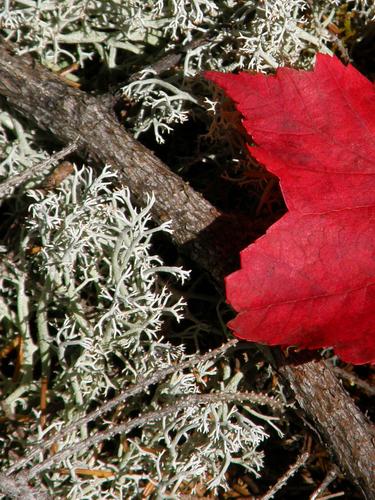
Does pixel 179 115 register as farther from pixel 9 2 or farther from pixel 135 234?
pixel 9 2

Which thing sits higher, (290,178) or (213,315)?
(290,178)

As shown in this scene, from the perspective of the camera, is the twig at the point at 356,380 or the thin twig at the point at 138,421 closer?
the thin twig at the point at 138,421

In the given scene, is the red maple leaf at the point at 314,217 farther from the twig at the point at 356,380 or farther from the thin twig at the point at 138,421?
the twig at the point at 356,380

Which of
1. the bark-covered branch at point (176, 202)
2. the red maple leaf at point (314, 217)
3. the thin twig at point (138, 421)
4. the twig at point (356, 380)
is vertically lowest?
the thin twig at point (138, 421)

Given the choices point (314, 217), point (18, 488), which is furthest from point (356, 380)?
point (18, 488)

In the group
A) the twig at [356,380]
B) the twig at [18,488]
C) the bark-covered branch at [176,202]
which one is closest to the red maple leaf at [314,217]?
the bark-covered branch at [176,202]

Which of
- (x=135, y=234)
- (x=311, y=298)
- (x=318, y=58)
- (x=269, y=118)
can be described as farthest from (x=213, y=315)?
(x=318, y=58)

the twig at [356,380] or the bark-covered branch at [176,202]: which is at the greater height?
the bark-covered branch at [176,202]
